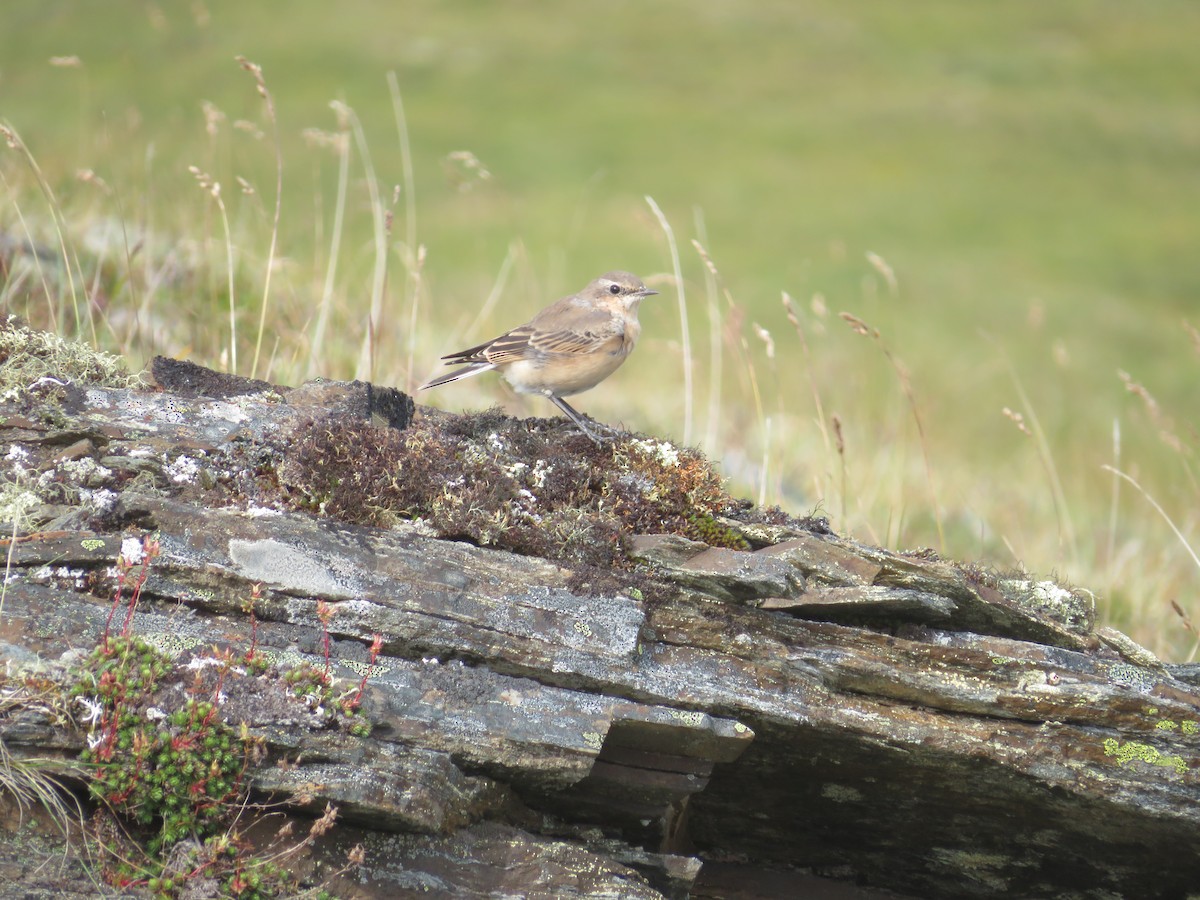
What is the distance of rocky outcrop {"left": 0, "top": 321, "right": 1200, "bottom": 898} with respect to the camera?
4.65m

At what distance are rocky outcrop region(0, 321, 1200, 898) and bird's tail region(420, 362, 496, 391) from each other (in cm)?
158

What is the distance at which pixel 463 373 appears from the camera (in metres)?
8.48

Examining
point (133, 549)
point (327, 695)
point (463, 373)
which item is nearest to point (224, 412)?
point (133, 549)

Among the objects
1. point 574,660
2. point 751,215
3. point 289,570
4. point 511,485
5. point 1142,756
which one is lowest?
point 1142,756

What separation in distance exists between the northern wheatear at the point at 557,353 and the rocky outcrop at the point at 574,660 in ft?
6.66

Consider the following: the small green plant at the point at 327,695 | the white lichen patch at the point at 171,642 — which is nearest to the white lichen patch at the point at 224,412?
the white lichen patch at the point at 171,642

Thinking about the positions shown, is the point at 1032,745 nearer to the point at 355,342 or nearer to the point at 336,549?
the point at 336,549

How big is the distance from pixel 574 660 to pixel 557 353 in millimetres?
3683

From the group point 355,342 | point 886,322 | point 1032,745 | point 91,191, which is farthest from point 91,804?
point 886,322

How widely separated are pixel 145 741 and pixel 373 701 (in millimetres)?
877

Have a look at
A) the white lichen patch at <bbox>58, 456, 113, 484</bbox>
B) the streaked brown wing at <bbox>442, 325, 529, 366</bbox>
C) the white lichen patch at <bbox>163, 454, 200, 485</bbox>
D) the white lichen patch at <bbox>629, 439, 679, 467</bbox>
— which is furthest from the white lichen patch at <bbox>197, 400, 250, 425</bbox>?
the streaked brown wing at <bbox>442, 325, 529, 366</bbox>

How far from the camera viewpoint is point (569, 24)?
75.4 m

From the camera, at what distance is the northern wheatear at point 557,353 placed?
331 inches

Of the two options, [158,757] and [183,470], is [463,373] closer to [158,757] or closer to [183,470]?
[183,470]
